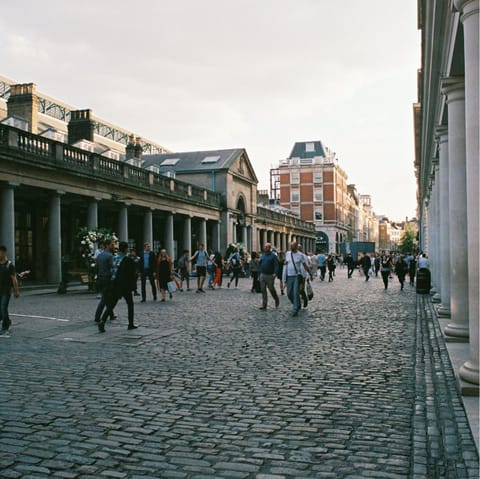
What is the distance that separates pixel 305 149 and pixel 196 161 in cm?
5567

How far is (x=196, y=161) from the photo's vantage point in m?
53.1

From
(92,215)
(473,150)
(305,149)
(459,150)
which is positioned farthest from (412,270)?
(305,149)

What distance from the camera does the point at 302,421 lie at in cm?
505

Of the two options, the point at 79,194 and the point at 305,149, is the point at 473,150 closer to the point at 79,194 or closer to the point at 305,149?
the point at 79,194

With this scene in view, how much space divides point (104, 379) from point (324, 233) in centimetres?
9618

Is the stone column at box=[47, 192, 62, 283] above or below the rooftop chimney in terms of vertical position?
below

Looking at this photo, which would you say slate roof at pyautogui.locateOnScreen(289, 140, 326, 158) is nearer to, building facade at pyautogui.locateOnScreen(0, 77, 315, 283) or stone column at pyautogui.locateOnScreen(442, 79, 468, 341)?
building facade at pyautogui.locateOnScreen(0, 77, 315, 283)

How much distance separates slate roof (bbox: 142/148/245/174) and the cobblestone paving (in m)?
40.7

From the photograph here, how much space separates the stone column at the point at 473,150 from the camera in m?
5.39

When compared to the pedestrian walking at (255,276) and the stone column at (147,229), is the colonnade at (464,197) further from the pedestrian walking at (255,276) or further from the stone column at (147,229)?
the stone column at (147,229)

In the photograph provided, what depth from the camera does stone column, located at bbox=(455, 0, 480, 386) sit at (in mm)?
5391

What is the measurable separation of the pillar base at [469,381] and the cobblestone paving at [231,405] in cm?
16

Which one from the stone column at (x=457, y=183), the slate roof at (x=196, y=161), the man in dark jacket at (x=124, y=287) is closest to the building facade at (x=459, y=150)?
the stone column at (x=457, y=183)

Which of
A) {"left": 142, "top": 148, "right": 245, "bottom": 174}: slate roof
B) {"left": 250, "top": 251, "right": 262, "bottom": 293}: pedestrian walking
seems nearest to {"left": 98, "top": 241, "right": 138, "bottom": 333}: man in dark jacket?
{"left": 250, "top": 251, "right": 262, "bottom": 293}: pedestrian walking
